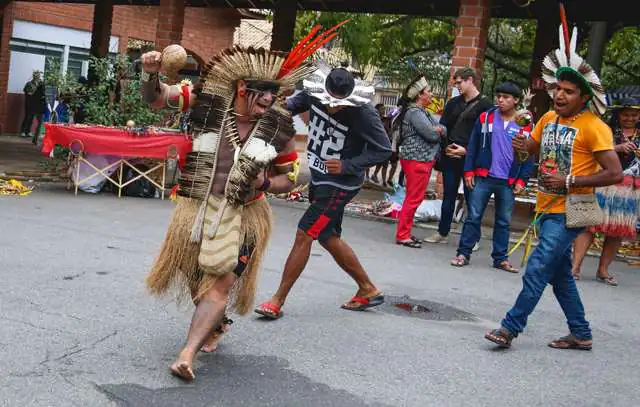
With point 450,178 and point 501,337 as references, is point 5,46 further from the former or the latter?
point 501,337

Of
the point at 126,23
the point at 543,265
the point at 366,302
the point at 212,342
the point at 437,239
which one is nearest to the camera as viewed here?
the point at 212,342

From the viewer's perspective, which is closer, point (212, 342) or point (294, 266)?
point (212, 342)

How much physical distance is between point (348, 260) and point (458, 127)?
367cm

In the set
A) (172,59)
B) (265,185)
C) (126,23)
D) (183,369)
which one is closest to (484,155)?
(265,185)

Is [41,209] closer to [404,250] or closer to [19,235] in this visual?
[19,235]

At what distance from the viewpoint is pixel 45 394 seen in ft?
12.7

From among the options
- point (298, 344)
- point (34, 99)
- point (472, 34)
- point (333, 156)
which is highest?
point (472, 34)

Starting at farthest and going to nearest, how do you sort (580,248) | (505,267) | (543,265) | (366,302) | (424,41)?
(424,41) → (505,267) → (580,248) → (366,302) → (543,265)

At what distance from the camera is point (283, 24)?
1595cm

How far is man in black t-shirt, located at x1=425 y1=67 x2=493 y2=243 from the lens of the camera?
8930mm

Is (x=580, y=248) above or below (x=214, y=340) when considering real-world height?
above

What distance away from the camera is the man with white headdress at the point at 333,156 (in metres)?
5.62

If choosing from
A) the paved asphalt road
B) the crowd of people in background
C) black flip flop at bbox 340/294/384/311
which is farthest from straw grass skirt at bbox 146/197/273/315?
the crowd of people in background

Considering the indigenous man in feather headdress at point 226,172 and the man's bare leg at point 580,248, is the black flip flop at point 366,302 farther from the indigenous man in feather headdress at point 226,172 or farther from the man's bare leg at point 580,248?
the man's bare leg at point 580,248
